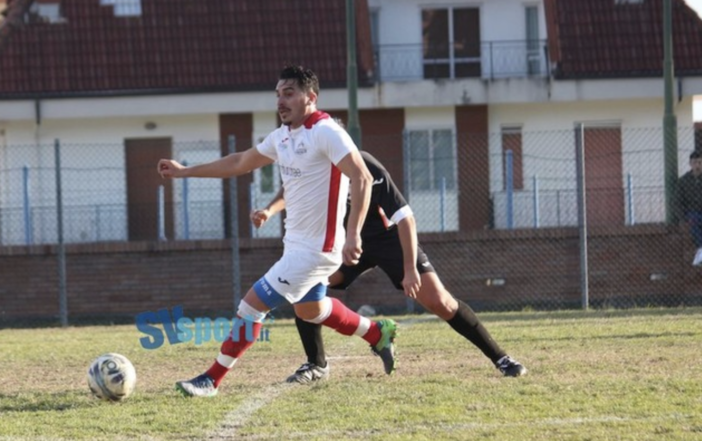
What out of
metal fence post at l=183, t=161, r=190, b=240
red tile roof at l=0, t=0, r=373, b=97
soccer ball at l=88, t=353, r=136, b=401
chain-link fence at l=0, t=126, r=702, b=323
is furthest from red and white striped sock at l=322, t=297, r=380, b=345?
red tile roof at l=0, t=0, r=373, b=97

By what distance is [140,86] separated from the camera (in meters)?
26.3

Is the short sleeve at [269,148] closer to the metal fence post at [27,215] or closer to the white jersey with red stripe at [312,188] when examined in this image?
the white jersey with red stripe at [312,188]

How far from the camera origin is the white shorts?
8.14 meters

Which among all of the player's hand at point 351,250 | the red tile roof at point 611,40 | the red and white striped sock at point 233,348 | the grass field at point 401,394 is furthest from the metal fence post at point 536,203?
the player's hand at point 351,250

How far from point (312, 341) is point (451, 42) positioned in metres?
19.5

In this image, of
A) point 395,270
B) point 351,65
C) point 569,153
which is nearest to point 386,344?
point 395,270

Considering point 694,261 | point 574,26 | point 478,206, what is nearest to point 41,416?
point 694,261

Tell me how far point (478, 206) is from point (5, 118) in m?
10.00

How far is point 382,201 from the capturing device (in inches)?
346

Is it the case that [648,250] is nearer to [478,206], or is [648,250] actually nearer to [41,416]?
[478,206]

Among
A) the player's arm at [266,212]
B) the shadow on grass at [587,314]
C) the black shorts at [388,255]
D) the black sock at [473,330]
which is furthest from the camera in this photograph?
the shadow on grass at [587,314]

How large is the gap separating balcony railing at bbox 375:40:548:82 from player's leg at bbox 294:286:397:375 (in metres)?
18.1

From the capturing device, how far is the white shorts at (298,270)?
8141 millimetres

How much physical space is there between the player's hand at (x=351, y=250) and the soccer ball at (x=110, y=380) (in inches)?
68.7
